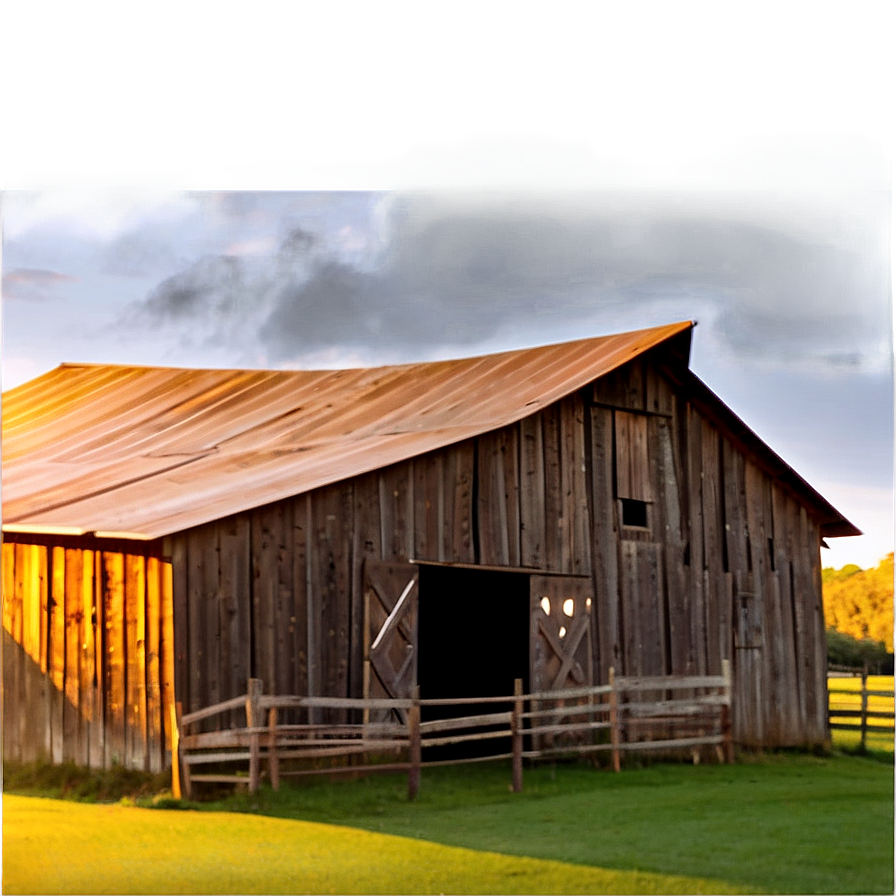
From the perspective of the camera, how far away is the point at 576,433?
16.9m

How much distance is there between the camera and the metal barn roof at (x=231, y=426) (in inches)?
558

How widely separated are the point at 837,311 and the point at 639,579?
4.33 metres

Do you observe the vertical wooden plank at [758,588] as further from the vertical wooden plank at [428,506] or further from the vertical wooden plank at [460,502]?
the vertical wooden plank at [428,506]

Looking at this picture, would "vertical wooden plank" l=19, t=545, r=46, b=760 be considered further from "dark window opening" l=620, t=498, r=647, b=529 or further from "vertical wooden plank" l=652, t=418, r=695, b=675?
"vertical wooden plank" l=652, t=418, r=695, b=675

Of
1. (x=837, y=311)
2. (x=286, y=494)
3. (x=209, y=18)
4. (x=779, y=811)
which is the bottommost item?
(x=779, y=811)

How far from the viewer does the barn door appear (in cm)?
1425

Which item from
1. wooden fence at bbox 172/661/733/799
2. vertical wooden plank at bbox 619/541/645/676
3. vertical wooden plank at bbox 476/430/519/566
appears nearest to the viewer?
wooden fence at bbox 172/661/733/799

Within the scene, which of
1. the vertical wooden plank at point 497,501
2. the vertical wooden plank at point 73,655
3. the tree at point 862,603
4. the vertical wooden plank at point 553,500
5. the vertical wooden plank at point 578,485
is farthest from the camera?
the tree at point 862,603

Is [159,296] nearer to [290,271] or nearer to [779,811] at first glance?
[290,271]

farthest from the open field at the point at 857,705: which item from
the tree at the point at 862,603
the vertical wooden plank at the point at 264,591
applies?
the vertical wooden plank at the point at 264,591

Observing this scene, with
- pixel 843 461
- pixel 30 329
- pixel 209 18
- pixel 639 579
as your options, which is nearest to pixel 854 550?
pixel 843 461

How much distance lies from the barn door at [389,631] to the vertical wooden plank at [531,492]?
1875 mm

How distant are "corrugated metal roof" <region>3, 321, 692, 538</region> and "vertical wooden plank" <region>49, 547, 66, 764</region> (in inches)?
23.9

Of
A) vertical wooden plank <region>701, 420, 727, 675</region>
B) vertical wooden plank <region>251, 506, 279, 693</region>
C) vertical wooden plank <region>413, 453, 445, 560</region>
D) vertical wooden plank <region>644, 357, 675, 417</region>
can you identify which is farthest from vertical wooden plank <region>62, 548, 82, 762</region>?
vertical wooden plank <region>701, 420, 727, 675</region>
